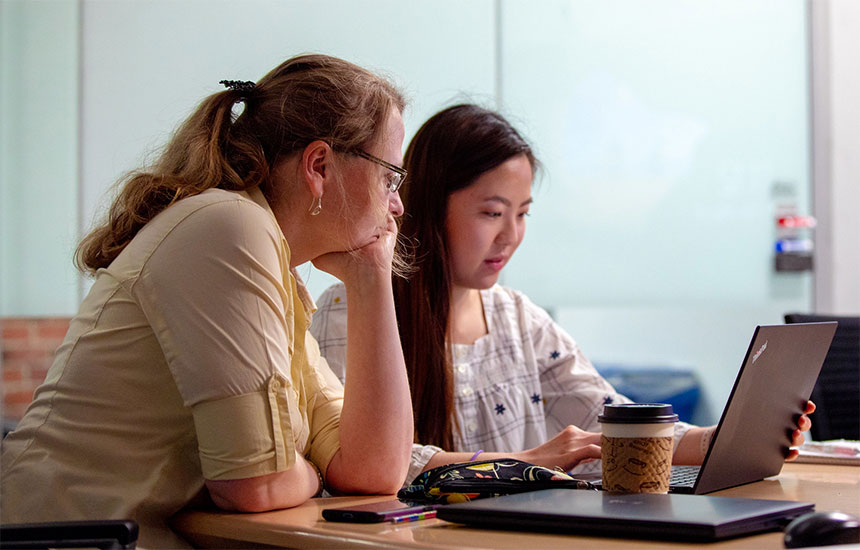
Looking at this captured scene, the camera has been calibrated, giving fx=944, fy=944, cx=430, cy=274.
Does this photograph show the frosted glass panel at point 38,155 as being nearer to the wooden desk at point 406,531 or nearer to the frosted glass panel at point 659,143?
the wooden desk at point 406,531

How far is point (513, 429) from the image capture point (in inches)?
76.9

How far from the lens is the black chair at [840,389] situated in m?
2.25

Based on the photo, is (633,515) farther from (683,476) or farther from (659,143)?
(659,143)

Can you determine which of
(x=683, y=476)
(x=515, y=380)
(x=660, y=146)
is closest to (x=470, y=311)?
(x=515, y=380)

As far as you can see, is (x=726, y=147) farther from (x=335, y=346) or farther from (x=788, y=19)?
(x=335, y=346)

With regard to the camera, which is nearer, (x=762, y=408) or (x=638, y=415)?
(x=638, y=415)

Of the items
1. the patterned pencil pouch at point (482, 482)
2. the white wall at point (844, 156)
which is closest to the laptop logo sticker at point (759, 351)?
the patterned pencil pouch at point (482, 482)

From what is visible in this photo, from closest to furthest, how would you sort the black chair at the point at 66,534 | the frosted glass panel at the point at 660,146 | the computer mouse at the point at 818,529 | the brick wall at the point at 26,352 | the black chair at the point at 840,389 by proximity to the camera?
the computer mouse at the point at 818,529, the black chair at the point at 66,534, the black chair at the point at 840,389, the brick wall at the point at 26,352, the frosted glass panel at the point at 660,146

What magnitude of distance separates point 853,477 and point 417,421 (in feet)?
2.59

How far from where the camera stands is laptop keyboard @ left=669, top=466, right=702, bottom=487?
126cm

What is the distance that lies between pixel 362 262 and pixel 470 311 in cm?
64

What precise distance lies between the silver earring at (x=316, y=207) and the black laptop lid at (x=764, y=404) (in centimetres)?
63

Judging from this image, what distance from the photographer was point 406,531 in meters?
0.97

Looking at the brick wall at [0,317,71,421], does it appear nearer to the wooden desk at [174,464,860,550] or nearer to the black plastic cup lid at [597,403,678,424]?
the wooden desk at [174,464,860,550]
